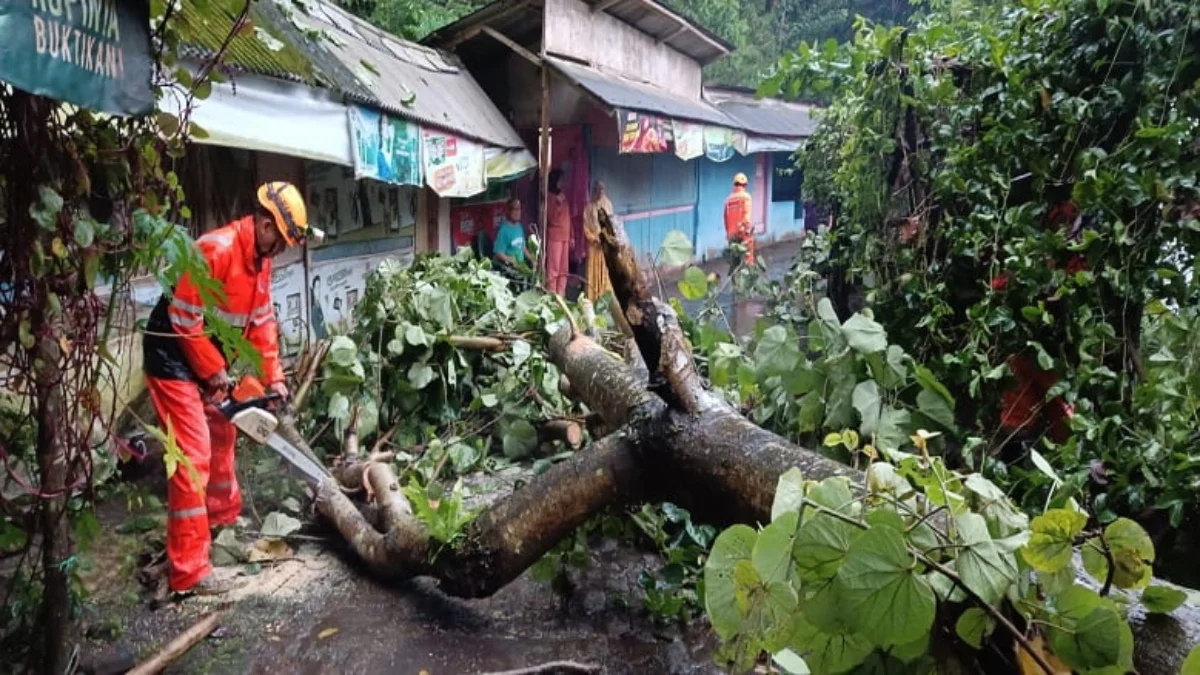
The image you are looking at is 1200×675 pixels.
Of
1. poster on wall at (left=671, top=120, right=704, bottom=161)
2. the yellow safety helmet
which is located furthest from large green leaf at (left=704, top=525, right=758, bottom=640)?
poster on wall at (left=671, top=120, right=704, bottom=161)

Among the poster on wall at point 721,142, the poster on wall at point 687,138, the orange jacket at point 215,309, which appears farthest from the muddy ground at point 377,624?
the poster on wall at point 721,142

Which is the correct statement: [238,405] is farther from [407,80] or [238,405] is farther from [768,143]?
[768,143]

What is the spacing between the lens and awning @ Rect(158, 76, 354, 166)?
453cm

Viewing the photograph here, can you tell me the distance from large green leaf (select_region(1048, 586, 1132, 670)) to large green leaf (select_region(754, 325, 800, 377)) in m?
1.90

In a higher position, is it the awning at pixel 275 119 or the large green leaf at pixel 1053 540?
the awning at pixel 275 119

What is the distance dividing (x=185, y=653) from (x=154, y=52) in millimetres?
2086

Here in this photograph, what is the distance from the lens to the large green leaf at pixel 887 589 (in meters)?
1.33

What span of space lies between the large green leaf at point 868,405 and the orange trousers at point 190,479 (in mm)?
2482

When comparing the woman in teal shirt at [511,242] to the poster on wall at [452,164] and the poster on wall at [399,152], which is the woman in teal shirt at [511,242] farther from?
the poster on wall at [399,152]

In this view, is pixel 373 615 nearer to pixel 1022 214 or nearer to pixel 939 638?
pixel 939 638

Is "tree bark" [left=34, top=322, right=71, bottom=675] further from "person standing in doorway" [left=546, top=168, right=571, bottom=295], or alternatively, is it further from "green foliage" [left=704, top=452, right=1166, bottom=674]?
"person standing in doorway" [left=546, top=168, right=571, bottom=295]

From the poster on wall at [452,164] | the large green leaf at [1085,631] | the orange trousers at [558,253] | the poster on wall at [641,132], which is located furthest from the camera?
the orange trousers at [558,253]

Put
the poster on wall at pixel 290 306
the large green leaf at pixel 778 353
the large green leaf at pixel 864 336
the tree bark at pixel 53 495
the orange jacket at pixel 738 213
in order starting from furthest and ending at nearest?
the orange jacket at pixel 738 213 → the poster on wall at pixel 290 306 → the large green leaf at pixel 778 353 → the large green leaf at pixel 864 336 → the tree bark at pixel 53 495

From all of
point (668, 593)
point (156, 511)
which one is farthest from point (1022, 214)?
point (156, 511)
